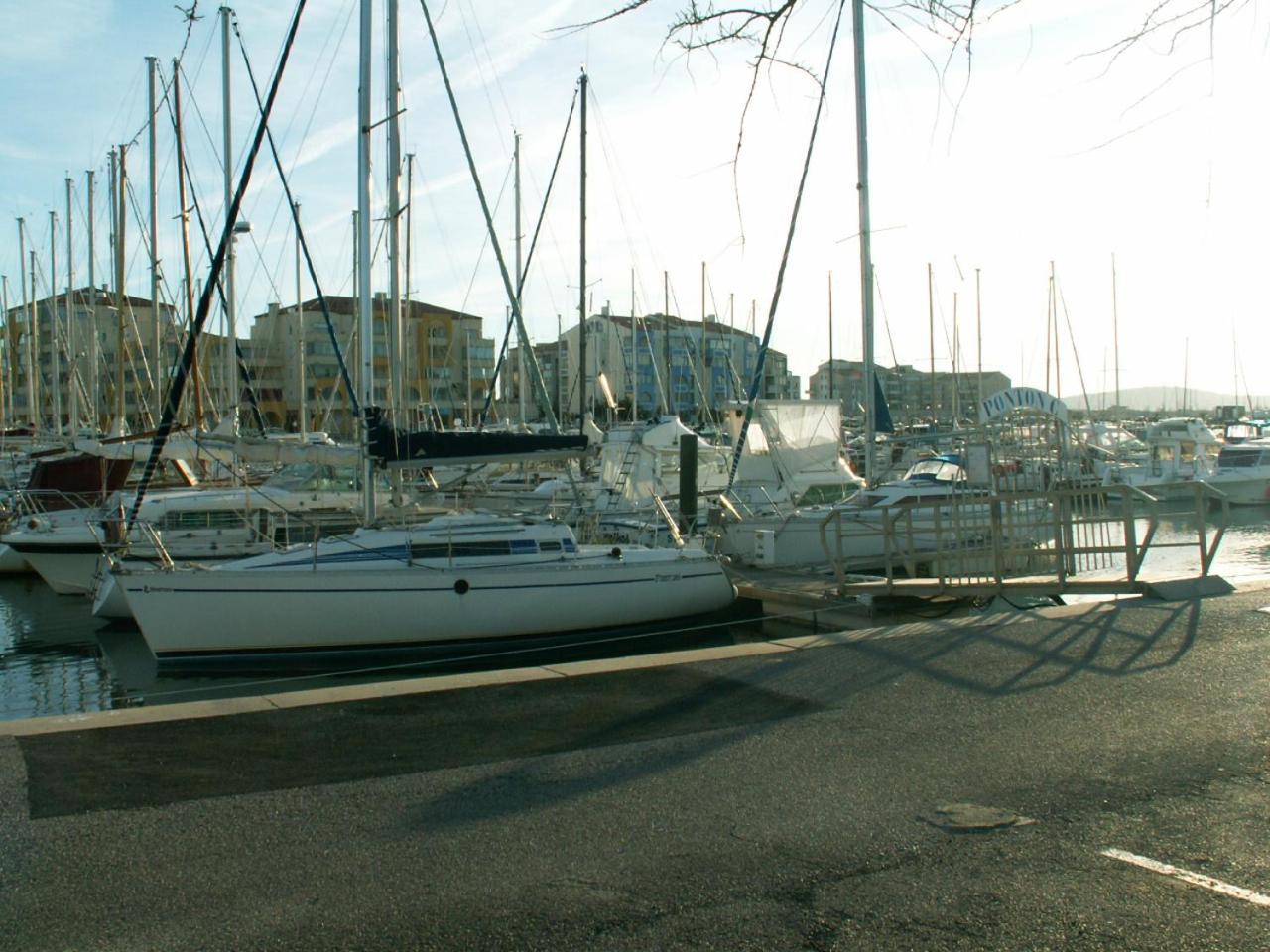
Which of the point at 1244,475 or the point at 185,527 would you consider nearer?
the point at 185,527

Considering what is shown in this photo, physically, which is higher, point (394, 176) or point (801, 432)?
point (394, 176)

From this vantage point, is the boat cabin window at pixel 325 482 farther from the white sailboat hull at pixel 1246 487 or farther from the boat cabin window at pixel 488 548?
the white sailboat hull at pixel 1246 487

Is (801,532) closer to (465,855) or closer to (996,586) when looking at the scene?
(996,586)

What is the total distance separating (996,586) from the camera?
14.1 metres

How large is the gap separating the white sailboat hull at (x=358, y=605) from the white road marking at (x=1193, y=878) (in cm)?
1276

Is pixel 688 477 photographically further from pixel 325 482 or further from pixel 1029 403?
pixel 325 482

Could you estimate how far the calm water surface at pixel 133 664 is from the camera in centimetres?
1619

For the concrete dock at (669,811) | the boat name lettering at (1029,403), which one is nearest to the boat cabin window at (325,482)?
the boat name lettering at (1029,403)

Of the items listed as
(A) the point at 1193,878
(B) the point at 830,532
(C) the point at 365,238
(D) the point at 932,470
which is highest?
(C) the point at 365,238

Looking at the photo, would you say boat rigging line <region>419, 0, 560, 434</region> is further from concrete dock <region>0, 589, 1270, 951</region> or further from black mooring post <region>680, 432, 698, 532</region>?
concrete dock <region>0, 589, 1270, 951</region>

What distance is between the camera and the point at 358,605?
16.9 m

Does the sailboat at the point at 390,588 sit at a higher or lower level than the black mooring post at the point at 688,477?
lower

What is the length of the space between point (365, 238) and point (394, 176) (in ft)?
10.3

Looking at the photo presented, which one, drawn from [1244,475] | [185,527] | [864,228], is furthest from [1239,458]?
[185,527]
